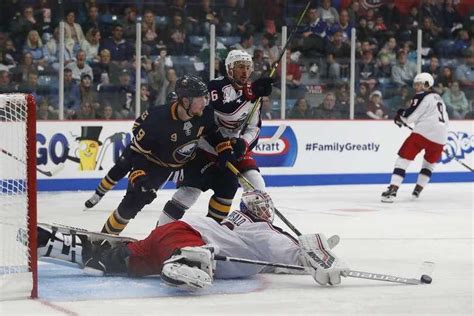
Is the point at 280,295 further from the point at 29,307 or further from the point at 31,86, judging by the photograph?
the point at 31,86

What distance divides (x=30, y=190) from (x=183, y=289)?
2.47 ft

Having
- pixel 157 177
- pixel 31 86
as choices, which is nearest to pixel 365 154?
pixel 31 86

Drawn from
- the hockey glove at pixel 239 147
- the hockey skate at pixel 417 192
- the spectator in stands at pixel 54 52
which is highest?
the spectator in stands at pixel 54 52

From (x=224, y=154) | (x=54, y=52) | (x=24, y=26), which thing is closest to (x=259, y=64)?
(x=54, y=52)

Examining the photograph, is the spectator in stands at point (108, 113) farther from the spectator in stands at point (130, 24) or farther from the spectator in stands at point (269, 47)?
the spectator in stands at point (269, 47)

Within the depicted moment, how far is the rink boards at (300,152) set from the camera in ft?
31.2

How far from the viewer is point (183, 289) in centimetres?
455

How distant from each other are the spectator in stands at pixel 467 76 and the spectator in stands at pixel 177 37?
303cm

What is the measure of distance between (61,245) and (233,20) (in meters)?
6.25

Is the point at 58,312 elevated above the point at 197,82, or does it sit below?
below

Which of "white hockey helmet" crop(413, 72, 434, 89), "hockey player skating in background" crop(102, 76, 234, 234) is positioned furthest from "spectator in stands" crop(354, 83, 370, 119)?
"hockey player skating in background" crop(102, 76, 234, 234)

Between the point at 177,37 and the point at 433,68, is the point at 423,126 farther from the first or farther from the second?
the point at 177,37

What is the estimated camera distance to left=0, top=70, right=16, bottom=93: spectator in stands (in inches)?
373

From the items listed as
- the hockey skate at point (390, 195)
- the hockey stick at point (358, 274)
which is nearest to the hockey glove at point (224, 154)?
the hockey stick at point (358, 274)
